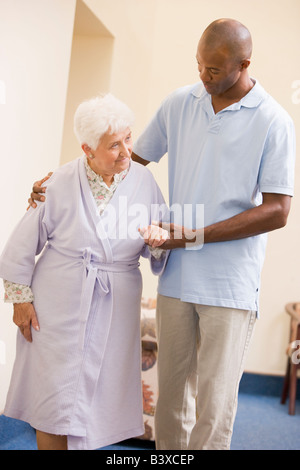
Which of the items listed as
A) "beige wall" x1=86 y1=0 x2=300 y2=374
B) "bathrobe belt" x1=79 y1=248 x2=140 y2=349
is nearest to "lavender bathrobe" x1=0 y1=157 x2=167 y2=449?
"bathrobe belt" x1=79 y1=248 x2=140 y2=349

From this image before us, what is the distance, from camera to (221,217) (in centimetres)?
180

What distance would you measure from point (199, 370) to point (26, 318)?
22.6 inches

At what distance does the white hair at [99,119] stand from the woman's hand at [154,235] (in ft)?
0.98

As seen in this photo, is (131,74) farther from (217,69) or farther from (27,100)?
(217,69)

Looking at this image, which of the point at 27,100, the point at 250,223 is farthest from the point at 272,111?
the point at 27,100

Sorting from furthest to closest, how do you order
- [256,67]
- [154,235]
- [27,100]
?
[256,67] < [27,100] < [154,235]

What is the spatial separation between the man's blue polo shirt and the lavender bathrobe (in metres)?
0.17

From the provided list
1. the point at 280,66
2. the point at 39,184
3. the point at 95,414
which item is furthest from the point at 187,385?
the point at 280,66

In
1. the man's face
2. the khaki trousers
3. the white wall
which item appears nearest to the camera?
the man's face

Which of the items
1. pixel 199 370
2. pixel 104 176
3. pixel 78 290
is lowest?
pixel 199 370

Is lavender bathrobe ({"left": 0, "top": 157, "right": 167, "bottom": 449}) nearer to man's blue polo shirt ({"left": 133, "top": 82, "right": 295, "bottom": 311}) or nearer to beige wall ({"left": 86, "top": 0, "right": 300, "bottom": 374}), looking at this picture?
man's blue polo shirt ({"left": 133, "top": 82, "right": 295, "bottom": 311})

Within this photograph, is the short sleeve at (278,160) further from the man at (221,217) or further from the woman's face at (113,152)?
the woman's face at (113,152)

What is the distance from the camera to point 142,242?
1.86m

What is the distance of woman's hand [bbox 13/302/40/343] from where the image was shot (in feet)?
5.91
